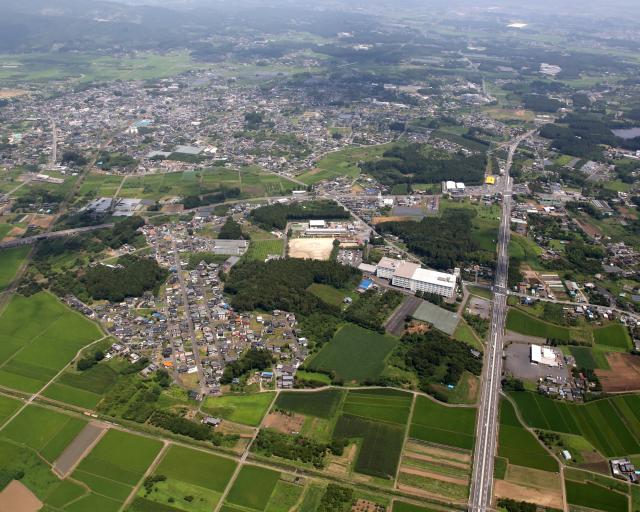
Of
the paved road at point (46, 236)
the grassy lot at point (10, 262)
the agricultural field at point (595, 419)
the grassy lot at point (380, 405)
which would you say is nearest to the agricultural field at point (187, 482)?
the grassy lot at point (380, 405)

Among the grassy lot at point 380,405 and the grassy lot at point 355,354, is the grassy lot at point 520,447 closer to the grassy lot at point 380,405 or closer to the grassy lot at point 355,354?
the grassy lot at point 380,405

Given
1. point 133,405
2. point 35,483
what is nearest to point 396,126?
point 133,405

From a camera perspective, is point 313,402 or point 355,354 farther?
point 355,354

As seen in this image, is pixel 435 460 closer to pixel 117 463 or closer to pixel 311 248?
pixel 117 463

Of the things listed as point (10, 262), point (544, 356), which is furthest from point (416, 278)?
point (10, 262)

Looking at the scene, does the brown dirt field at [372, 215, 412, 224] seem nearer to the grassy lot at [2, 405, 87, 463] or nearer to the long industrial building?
the long industrial building

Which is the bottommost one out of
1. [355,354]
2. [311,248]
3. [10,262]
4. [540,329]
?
[10,262]
